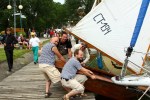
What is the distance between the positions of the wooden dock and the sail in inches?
58.4

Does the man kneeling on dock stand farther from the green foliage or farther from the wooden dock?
the green foliage

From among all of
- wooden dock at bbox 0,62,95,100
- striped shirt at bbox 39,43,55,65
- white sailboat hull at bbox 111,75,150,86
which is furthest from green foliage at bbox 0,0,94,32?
white sailboat hull at bbox 111,75,150,86

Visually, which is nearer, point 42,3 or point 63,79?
point 63,79

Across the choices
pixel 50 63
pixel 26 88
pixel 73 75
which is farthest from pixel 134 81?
pixel 26 88

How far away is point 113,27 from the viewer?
11969 millimetres

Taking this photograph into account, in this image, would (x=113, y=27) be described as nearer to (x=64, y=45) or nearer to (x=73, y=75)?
(x=64, y=45)

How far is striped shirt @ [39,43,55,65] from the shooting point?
1082 cm

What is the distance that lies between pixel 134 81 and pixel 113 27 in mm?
2379

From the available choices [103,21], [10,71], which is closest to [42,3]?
[10,71]

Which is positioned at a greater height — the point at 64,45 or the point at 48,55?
the point at 64,45

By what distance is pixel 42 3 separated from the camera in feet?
267

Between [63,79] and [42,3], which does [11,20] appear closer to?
[42,3]

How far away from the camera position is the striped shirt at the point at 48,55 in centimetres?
1082

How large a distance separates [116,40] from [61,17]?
11373 cm
